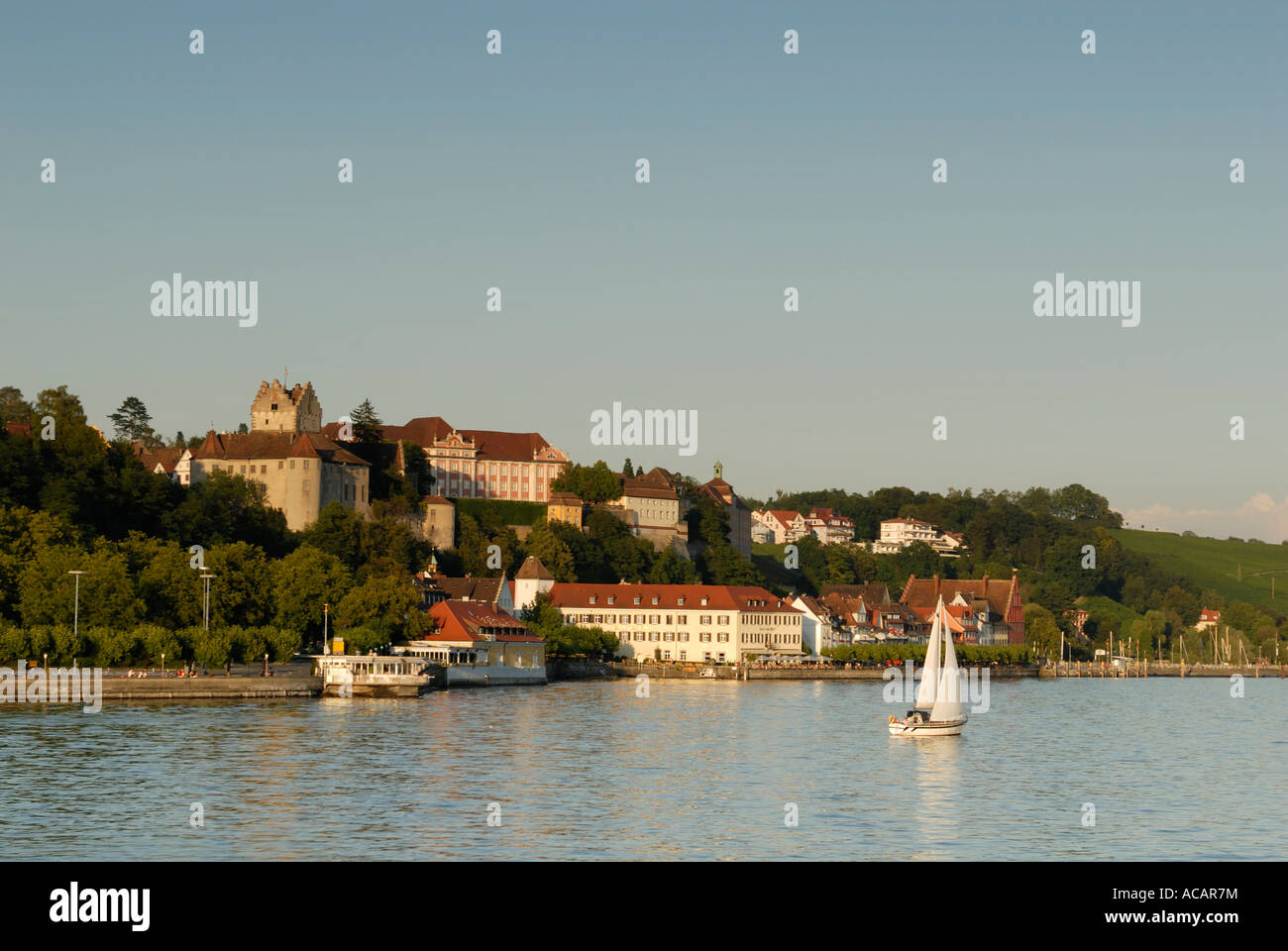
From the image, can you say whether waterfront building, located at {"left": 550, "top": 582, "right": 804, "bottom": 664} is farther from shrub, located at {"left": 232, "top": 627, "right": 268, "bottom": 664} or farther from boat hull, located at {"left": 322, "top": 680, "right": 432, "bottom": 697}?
shrub, located at {"left": 232, "top": 627, "right": 268, "bottom": 664}

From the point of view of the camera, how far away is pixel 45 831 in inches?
1334

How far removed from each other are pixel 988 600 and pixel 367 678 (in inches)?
4248

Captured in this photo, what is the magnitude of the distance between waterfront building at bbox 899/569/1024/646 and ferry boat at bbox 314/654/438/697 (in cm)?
9752

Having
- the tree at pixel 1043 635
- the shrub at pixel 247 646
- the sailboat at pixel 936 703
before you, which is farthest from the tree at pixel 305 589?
the tree at pixel 1043 635

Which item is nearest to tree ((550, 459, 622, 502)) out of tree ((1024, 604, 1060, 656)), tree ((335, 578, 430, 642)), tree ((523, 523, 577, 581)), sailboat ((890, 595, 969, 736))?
tree ((523, 523, 577, 581))

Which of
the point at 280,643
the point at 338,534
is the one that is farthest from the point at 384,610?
the point at 338,534

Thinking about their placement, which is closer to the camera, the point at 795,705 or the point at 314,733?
the point at 314,733

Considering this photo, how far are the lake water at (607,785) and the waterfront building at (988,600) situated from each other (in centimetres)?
9693

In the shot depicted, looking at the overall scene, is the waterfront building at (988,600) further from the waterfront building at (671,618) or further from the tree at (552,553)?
the tree at (552,553)

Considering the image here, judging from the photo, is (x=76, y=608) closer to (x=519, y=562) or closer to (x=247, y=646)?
(x=247, y=646)

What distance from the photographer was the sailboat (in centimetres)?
6775

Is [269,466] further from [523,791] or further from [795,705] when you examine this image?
[523,791]
